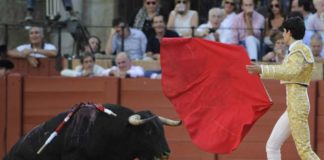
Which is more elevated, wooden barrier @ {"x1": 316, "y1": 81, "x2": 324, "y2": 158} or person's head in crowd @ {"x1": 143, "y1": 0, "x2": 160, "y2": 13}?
person's head in crowd @ {"x1": 143, "y1": 0, "x2": 160, "y2": 13}

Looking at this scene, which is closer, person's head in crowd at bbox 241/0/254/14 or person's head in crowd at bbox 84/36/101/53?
person's head in crowd at bbox 241/0/254/14

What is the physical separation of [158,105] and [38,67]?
1599 mm

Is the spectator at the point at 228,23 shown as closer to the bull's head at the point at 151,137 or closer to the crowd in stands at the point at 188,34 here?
the crowd in stands at the point at 188,34

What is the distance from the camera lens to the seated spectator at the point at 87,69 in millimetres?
9938

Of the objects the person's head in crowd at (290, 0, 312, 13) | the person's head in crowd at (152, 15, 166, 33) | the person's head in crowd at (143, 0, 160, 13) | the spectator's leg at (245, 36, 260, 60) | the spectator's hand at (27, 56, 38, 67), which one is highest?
the person's head in crowd at (290, 0, 312, 13)

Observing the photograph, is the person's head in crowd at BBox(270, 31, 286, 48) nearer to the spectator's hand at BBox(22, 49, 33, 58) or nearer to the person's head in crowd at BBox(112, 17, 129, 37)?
the person's head in crowd at BBox(112, 17, 129, 37)

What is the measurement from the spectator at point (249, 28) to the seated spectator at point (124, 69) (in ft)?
3.63

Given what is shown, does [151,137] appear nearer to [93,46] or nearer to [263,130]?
[263,130]

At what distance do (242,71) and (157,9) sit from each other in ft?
11.7

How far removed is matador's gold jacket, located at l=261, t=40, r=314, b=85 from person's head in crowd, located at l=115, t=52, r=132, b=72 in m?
2.87

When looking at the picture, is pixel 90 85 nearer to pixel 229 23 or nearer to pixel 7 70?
pixel 7 70

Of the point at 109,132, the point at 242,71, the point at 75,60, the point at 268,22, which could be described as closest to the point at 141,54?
the point at 75,60

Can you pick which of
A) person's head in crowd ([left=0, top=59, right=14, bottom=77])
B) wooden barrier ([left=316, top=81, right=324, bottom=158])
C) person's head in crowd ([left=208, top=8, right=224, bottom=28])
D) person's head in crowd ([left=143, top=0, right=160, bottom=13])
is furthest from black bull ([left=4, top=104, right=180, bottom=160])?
person's head in crowd ([left=143, top=0, right=160, bottom=13])

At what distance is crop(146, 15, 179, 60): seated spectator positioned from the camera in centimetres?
1038
